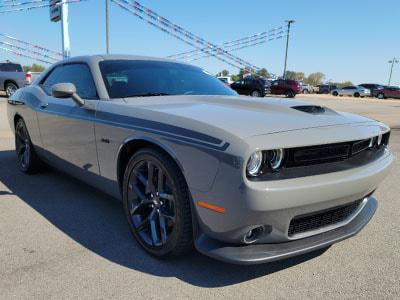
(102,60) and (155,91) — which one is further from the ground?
(102,60)

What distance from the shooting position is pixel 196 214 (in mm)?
2205

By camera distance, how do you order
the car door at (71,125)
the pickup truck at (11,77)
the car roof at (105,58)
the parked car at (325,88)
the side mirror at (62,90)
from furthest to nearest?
the parked car at (325,88)
the pickup truck at (11,77)
the car roof at (105,58)
the car door at (71,125)
the side mirror at (62,90)

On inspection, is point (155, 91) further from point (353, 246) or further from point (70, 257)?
point (353, 246)

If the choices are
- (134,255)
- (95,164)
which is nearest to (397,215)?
(134,255)

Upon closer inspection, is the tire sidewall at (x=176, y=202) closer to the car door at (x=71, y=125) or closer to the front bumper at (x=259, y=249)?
the front bumper at (x=259, y=249)

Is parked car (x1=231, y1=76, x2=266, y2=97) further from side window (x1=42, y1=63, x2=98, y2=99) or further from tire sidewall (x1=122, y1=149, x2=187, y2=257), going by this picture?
tire sidewall (x1=122, y1=149, x2=187, y2=257)

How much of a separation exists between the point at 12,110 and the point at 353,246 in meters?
4.30

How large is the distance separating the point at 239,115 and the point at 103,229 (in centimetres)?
149

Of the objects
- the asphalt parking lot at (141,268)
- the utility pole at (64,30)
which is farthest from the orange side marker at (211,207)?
the utility pole at (64,30)

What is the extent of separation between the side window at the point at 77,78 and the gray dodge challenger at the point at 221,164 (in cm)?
2

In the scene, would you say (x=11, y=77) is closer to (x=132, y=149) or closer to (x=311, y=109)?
(x=132, y=149)

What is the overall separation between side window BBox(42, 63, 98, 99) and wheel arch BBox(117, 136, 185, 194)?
648 mm

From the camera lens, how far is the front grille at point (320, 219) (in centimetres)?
219

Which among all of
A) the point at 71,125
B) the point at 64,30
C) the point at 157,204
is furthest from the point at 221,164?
the point at 64,30
